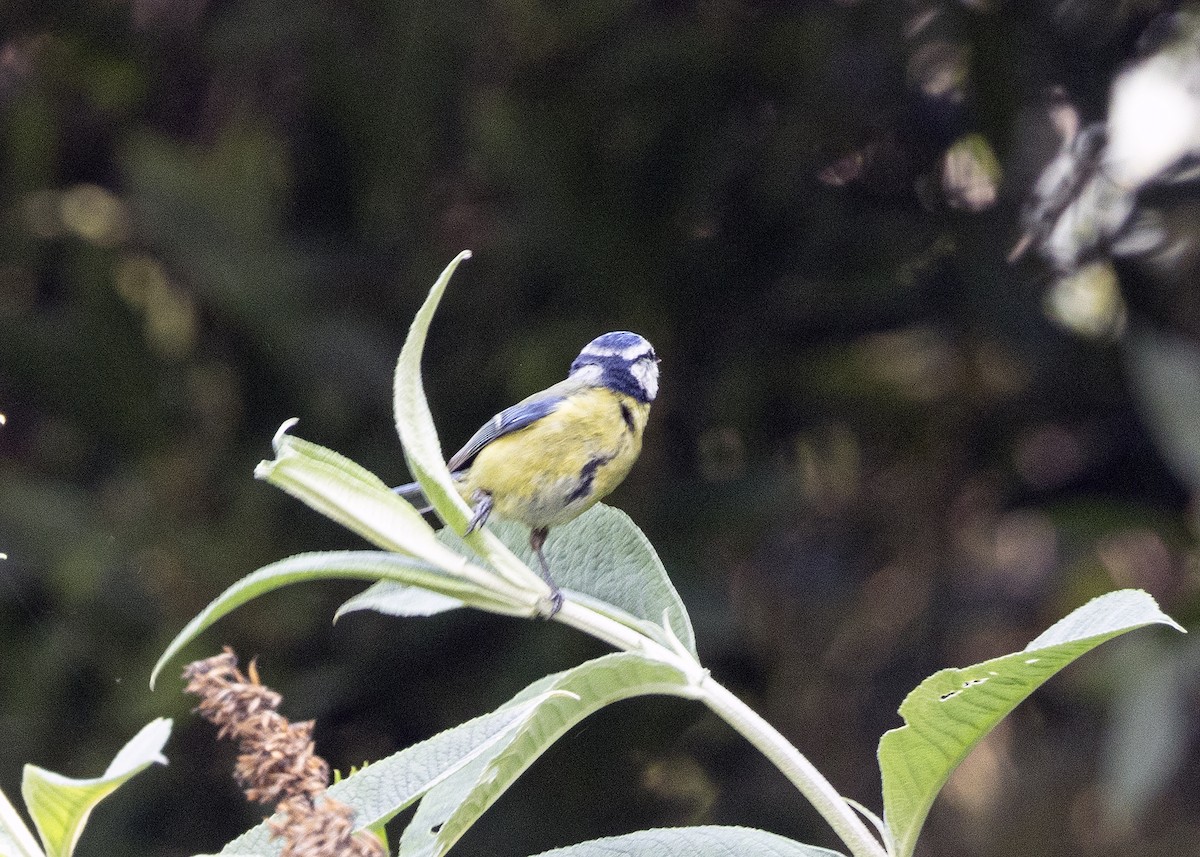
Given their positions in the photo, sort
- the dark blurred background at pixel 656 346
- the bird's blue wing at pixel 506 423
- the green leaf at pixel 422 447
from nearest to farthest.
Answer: the green leaf at pixel 422 447
the bird's blue wing at pixel 506 423
the dark blurred background at pixel 656 346

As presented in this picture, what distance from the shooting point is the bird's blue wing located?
45.0 inches

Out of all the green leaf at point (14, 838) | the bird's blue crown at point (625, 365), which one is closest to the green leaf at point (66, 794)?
the green leaf at point (14, 838)

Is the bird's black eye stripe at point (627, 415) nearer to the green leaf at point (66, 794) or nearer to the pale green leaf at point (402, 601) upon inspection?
the pale green leaf at point (402, 601)

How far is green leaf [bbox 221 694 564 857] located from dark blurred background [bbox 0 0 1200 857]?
54.9 inches

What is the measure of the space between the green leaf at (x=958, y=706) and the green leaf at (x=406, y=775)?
203 mm

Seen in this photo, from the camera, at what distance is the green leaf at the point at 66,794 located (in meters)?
0.60

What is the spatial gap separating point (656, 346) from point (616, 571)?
1507 millimetres

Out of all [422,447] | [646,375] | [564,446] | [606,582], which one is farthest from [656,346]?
[422,447]

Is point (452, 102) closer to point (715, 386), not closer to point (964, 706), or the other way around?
point (715, 386)

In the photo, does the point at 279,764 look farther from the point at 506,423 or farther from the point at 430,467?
the point at 506,423

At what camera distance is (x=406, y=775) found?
78 centimetres

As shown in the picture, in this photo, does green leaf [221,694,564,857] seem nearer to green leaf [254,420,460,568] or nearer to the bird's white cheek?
green leaf [254,420,460,568]

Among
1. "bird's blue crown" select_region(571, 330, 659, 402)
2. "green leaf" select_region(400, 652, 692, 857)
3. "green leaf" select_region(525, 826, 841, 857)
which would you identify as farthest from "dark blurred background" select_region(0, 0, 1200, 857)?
"green leaf" select_region(400, 652, 692, 857)

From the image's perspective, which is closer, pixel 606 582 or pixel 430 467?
pixel 430 467
